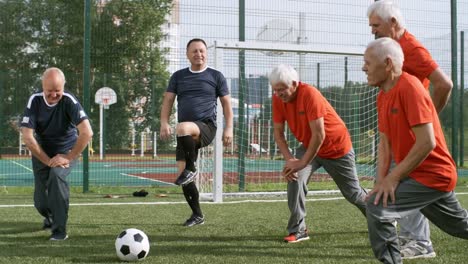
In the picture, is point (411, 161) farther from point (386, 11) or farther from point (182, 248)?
point (182, 248)

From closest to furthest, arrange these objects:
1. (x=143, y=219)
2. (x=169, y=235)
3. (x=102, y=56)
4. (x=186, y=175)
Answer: (x=169, y=235) → (x=186, y=175) → (x=143, y=219) → (x=102, y=56)

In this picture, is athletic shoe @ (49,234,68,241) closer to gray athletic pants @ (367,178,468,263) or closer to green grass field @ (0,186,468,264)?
green grass field @ (0,186,468,264)

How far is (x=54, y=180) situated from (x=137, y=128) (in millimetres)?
7846

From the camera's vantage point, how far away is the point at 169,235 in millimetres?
5590

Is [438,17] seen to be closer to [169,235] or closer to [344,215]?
[344,215]

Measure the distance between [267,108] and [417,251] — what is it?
293 inches

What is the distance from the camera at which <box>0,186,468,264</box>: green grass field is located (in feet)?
14.6

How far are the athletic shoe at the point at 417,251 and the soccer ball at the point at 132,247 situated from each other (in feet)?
6.53

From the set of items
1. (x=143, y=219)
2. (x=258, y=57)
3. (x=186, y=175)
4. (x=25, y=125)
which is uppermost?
(x=258, y=57)

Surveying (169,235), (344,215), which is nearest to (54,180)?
(169,235)

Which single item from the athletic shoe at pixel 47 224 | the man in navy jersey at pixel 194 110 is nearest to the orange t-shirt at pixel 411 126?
the man in navy jersey at pixel 194 110

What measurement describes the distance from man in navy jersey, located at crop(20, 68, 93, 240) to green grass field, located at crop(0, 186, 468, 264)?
37cm

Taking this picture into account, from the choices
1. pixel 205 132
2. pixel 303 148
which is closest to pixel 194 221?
pixel 205 132

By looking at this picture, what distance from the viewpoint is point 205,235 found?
18.3 feet
